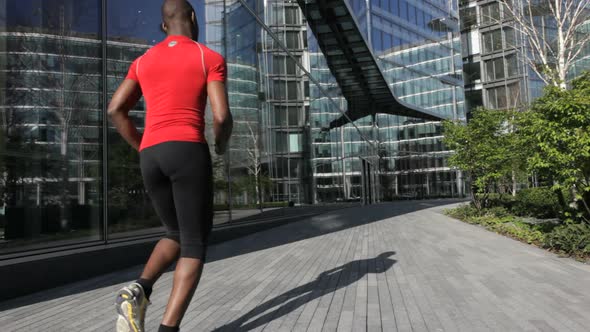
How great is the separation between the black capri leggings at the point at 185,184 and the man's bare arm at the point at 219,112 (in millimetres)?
118

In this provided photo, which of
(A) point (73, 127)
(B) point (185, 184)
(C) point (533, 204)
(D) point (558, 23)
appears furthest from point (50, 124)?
(D) point (558, 23)

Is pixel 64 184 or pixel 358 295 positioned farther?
pixel 64 184

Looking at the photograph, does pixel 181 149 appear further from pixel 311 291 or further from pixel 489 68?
pixel 489 68

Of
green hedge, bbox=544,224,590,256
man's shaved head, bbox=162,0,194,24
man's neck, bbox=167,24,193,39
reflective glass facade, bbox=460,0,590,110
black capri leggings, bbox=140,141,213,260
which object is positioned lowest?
green hedge, bbox=544,224,590,256

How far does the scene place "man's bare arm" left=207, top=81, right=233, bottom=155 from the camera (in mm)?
2074

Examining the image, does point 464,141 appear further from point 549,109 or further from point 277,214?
point 549,109

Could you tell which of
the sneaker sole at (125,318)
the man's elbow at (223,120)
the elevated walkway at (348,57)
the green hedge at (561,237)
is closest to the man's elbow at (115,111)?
the man's elbow at (223,120)

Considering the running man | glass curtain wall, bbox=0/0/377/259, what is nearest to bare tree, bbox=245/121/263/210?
glass curtain wall, bbox=0/0/377/259

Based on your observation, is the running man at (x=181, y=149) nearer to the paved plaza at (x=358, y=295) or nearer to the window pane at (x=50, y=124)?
the paved plaza at (x=358, y=295)

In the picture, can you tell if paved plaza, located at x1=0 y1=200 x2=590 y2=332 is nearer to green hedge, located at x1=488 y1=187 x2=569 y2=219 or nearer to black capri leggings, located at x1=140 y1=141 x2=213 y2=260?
black capri leggings, located at x1=140 y1=141 x2=213 y2=260

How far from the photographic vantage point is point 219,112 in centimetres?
208

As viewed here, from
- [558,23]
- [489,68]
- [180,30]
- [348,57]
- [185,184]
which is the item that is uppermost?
[489,68]

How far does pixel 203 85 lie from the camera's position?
2.15 m

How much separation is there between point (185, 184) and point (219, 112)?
0.39 m
